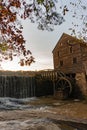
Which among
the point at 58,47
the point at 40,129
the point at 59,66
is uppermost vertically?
the point at 58,47

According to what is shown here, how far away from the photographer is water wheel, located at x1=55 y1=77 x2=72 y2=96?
28.9 meters

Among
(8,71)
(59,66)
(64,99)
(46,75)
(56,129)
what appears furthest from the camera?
(8,71)

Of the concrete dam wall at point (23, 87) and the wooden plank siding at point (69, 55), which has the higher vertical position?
the wooden plank siding at point (69, 55)

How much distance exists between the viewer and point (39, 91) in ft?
102

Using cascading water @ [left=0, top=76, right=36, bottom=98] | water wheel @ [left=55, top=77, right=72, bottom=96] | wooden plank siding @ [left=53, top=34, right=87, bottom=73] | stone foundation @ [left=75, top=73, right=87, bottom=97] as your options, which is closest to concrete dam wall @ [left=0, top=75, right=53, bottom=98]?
cascading water @ [left=0, top=76, right=36, bottom=98]

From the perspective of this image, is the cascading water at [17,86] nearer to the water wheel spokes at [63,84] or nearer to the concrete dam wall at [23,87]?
the concrete dam wall at [23,87]

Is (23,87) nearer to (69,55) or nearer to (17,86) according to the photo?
(17,86)

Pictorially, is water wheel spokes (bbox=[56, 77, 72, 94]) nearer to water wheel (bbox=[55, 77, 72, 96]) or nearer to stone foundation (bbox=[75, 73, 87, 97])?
water wheel (bbox=[55, 77, 72, 96])

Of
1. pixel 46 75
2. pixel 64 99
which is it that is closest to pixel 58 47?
pixel 46 75

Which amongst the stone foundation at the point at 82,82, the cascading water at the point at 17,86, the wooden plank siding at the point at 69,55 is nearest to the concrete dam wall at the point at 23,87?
the cascading water at the point at 17,86

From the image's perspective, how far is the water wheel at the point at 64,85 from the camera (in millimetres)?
28859

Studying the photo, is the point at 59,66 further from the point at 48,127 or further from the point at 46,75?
the point at 48,127

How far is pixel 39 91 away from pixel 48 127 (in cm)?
2124

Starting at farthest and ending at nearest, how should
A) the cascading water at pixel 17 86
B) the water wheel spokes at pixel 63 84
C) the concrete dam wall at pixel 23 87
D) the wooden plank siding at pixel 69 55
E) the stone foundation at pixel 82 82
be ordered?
the wooden plank siding at pixel 69 55 → the water wheel spokes at pixel 63 84 → the stone foundation at pixel 82 82 → the concrete dam wall at pixel 23 87 → the cascading water at pixel 17 86
